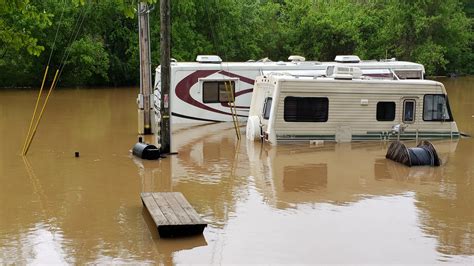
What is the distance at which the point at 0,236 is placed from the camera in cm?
991

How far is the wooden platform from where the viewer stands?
9.68m

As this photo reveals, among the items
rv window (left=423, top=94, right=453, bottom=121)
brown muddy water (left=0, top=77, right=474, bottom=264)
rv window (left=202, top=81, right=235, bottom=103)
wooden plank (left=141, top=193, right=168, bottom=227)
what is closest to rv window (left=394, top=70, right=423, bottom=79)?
rv window (left=423, top=94, right=453, bottom=121)

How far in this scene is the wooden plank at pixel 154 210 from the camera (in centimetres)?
977

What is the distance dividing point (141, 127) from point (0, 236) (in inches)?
448

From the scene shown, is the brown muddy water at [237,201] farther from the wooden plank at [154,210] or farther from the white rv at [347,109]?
the white rv at [347,109]

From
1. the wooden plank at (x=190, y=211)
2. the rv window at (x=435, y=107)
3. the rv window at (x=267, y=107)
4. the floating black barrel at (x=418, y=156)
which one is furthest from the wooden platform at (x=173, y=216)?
the rv window at (x=435, y=107)

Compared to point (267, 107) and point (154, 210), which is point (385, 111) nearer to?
point (267, 107)

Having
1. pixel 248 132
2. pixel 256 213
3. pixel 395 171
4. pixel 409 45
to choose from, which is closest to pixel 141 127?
pixel 248 132

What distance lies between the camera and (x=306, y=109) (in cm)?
2005

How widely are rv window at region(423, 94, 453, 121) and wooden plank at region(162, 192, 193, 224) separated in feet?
39.0

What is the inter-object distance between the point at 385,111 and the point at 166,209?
1187cm

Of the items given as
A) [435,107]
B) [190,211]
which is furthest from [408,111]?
[190,211]

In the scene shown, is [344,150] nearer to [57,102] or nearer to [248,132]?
[248,132]

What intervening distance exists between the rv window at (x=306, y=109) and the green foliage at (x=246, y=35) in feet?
56.7
